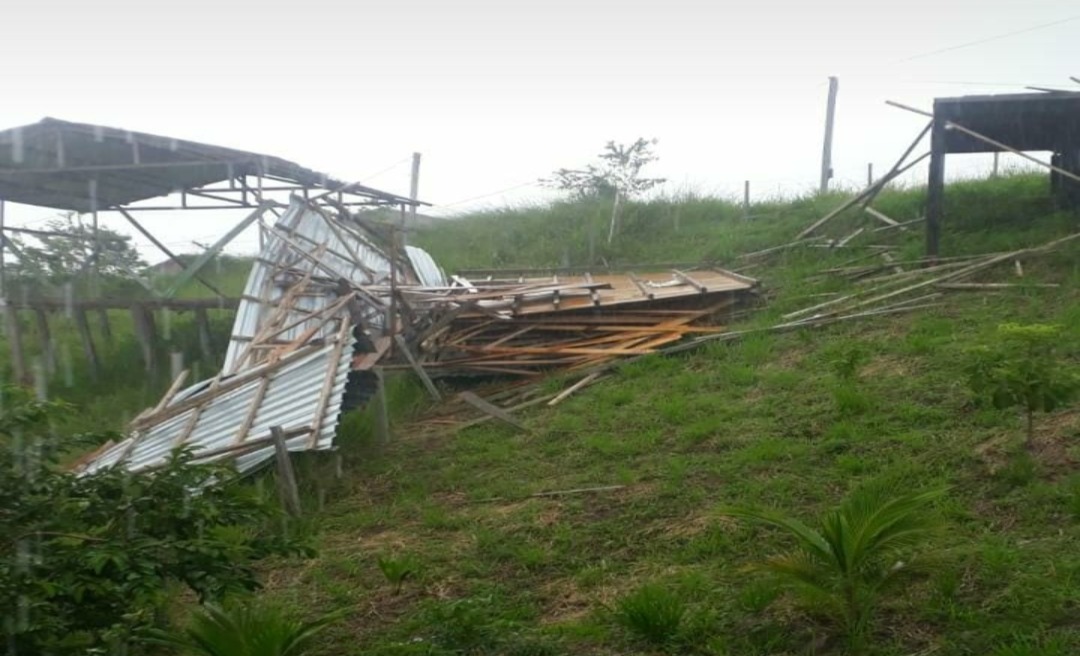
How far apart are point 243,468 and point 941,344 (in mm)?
6092

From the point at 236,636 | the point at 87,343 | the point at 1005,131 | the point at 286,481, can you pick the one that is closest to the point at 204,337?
the point at 87,343

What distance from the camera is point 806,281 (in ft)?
45.3

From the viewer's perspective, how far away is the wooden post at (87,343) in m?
14.7

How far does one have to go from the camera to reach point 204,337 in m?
14.8

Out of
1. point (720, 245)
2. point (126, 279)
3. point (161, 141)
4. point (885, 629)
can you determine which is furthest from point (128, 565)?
point (720, 245)

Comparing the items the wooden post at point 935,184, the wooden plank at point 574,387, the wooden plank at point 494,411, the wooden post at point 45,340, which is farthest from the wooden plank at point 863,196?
the wooden post at point 45,340

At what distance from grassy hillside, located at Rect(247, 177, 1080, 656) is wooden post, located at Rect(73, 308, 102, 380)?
6254 mm

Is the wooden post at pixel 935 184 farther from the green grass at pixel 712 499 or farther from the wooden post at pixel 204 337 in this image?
the wooden post at pixel 204 337

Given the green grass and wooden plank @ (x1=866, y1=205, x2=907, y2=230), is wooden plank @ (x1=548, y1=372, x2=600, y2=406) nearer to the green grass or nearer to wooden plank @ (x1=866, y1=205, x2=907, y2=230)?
the green grass

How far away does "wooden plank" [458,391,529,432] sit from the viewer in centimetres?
995

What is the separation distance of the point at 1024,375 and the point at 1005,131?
8065 millimetres

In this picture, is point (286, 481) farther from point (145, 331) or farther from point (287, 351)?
point (145, 331)

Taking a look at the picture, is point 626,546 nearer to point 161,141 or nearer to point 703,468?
point 703,468

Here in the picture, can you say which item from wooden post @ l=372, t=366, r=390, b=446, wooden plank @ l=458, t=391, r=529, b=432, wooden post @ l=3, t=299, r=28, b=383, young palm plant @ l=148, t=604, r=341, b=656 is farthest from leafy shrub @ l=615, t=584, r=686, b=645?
wooden post @ l=3, t=299, r=28, b=383
